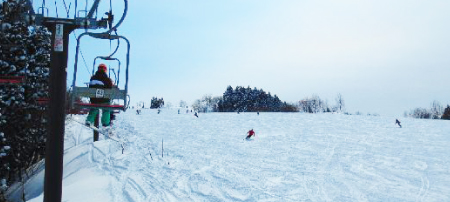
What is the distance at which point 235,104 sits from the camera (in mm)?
102625

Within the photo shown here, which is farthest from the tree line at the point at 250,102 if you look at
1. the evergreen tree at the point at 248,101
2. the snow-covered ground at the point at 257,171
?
the snow-covered ground at the point at 257,171

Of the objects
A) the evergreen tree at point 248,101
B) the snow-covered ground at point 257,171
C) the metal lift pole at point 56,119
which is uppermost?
the evergreen tree at point 248,101

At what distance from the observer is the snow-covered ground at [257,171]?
1202 cm

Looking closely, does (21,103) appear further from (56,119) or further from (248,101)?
(248,101)

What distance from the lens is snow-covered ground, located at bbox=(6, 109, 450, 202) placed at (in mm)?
12016

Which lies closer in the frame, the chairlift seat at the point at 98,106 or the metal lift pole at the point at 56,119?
the metal lift pole at the point at 56,119

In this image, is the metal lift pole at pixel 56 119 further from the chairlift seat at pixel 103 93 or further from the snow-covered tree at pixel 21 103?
the snow-covered tree at pixel 21 103

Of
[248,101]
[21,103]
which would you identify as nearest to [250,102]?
[248,101]

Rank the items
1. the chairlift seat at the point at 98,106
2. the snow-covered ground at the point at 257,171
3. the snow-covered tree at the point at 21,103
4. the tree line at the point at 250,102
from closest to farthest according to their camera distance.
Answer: the chairlift seat at the point at 98,106 → the snow-covered ground at the point at 257,171 → the snow-covered tree at the point at 21,103 → the tree line at the point at 250,102

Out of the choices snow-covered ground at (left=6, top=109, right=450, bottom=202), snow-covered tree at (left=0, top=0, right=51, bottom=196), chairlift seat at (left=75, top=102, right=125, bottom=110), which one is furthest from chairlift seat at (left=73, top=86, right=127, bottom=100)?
snow-covered tree at (left=0, top=0, right=51, bottom=196)

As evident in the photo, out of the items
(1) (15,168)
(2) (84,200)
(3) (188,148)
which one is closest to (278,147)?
(3) (188,148)

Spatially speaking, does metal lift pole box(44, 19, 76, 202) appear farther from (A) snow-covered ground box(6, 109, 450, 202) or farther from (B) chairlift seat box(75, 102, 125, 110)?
(A) snow-covered ground box(6, 109, 450, 202)

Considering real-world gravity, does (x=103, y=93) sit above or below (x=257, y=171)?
above

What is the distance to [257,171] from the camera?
50.7 feet
